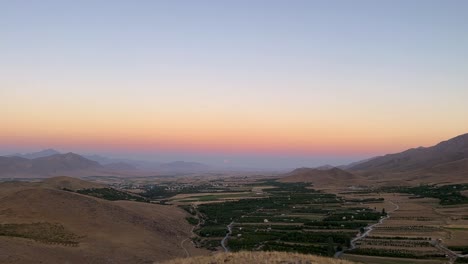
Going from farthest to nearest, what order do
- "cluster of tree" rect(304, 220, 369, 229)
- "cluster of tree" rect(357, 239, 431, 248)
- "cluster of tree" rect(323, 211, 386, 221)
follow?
"cluster of tree" rect(323, 211, 386, 221), "cluster of tree" rect(304, 220, 369, 229), "cluster of tree" rect(357, 239, 431, 248)

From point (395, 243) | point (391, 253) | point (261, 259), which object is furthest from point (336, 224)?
point (261, 259)

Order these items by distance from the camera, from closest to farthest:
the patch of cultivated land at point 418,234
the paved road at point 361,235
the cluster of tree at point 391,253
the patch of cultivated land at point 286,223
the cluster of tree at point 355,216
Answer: the cluster of tree at point 391,253
the patch of cultivated land at point 418,234
the paved road at point 361,235
the patch of cultivated land at point 286,223
the cluster of tree at point 355,216

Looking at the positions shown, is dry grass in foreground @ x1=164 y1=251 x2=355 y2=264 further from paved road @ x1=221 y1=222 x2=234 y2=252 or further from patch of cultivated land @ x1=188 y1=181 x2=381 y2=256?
paved road @ x1=221 y1=222 x2=234 y2=252

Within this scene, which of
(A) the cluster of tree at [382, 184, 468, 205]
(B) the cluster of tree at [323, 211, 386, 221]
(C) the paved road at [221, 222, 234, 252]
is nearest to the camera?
(C) the paved road at [221, 222, 234, 252]

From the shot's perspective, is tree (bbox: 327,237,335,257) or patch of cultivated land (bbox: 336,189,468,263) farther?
tree (bbox: 327,237,335,257)

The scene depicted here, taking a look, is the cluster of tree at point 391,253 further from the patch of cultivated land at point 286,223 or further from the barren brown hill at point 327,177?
the barren brown hill at point 327,177

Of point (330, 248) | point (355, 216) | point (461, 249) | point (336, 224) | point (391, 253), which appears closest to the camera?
point (391, 253)

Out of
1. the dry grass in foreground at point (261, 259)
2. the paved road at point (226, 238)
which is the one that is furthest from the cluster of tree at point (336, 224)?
the dry grass in foreground at point (261, 259)

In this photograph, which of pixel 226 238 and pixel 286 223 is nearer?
pixel 226 238

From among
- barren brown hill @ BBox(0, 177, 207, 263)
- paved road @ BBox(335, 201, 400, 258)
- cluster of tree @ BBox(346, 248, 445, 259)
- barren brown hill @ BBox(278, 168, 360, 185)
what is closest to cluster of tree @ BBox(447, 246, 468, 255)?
cluster of tree @ BBox(346, 248, 445, 259)

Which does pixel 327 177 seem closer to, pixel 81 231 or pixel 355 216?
pixel 355 216
